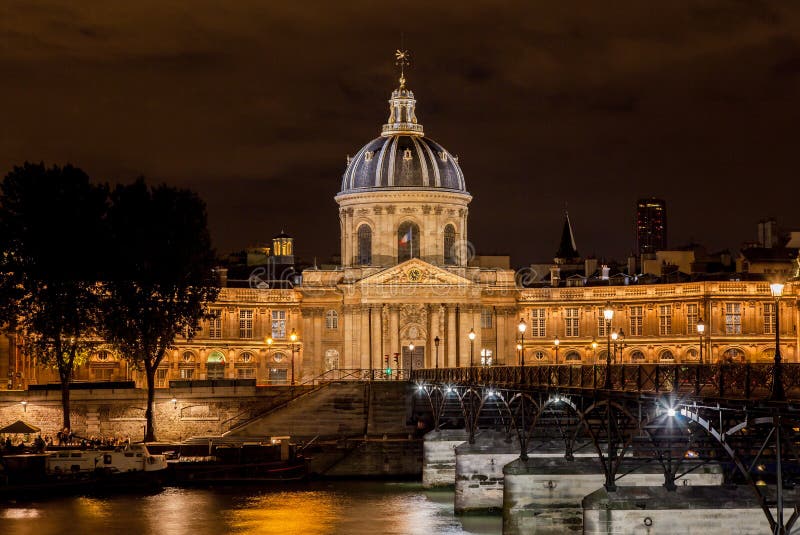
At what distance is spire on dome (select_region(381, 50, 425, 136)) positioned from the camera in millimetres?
139375

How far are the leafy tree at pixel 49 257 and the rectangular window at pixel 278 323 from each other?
129ft

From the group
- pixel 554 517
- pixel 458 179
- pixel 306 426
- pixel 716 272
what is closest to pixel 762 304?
pixel 716 272

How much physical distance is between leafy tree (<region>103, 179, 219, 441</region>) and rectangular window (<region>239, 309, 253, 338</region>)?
3266cm

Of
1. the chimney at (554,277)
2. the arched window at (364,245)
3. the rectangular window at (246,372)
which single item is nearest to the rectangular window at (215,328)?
the rectangular window at (246,372)

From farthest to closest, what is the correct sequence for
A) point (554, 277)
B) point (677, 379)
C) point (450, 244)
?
point (554, 277)
point (450, 244)
point (677, 379)

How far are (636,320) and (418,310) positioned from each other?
19335mm

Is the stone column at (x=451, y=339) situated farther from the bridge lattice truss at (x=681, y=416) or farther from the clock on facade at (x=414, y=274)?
the bridge lattice truss at (x=681, y=416)

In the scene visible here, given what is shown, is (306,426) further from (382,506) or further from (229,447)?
(382,506)

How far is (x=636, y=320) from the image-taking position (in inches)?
5438

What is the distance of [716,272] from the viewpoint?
5901 inches

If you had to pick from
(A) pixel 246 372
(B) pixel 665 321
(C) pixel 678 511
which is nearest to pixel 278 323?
(A) pixel 246 372

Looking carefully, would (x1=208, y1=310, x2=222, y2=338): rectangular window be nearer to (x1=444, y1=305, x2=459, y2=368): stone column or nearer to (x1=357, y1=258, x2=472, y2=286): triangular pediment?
(x1=357, y1=258, x2=472, y2=286): triangular pediment

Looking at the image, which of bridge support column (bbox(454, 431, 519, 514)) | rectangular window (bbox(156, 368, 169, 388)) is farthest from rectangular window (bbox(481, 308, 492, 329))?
bridge support column (bbox(454, 431, 519, 514))

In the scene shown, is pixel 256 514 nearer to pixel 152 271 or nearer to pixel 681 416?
pixel 152 271
